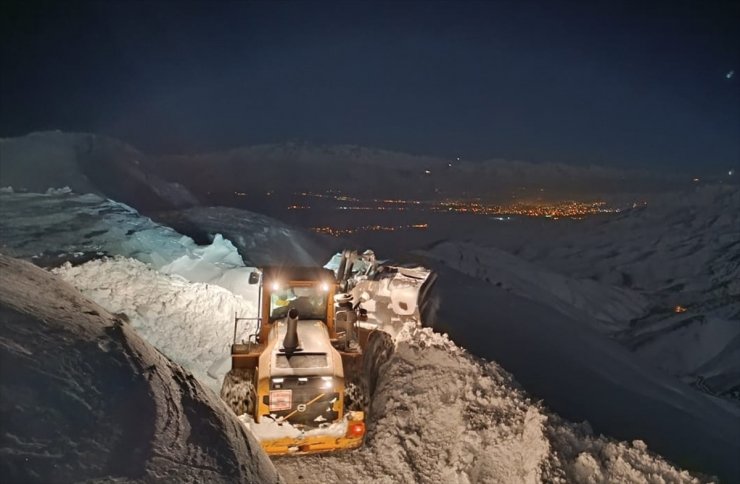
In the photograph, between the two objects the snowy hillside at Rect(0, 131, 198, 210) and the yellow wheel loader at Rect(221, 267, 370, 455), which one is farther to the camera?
the snowy hillside at Rect(0, 131, 198, 210)

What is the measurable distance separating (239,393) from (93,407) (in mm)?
3375

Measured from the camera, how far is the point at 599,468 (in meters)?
4.95

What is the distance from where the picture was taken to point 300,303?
6910 millimetres

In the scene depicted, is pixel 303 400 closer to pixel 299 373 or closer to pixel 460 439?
pixel 299 373

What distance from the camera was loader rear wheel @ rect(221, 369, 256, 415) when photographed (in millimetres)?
6117

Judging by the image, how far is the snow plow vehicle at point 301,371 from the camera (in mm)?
5641

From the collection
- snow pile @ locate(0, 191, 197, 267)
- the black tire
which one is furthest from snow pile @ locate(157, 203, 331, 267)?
the black tire

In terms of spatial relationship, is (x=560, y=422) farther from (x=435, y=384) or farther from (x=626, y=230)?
(x=626, y=230)

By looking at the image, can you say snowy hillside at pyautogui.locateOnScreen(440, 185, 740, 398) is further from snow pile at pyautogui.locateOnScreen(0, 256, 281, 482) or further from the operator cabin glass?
snow pile at pyautogui.locateOnScreen(0, 256, 281, 482)

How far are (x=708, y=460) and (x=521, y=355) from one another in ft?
12.6

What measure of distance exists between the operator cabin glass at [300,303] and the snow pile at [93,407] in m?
2.73

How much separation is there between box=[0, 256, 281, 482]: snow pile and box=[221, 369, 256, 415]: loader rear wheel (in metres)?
2.06

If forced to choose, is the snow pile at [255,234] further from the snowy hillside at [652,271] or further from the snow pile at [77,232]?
the snowy hillside at [652,271]

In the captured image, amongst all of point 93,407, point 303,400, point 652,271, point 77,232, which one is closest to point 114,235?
point 77,232
